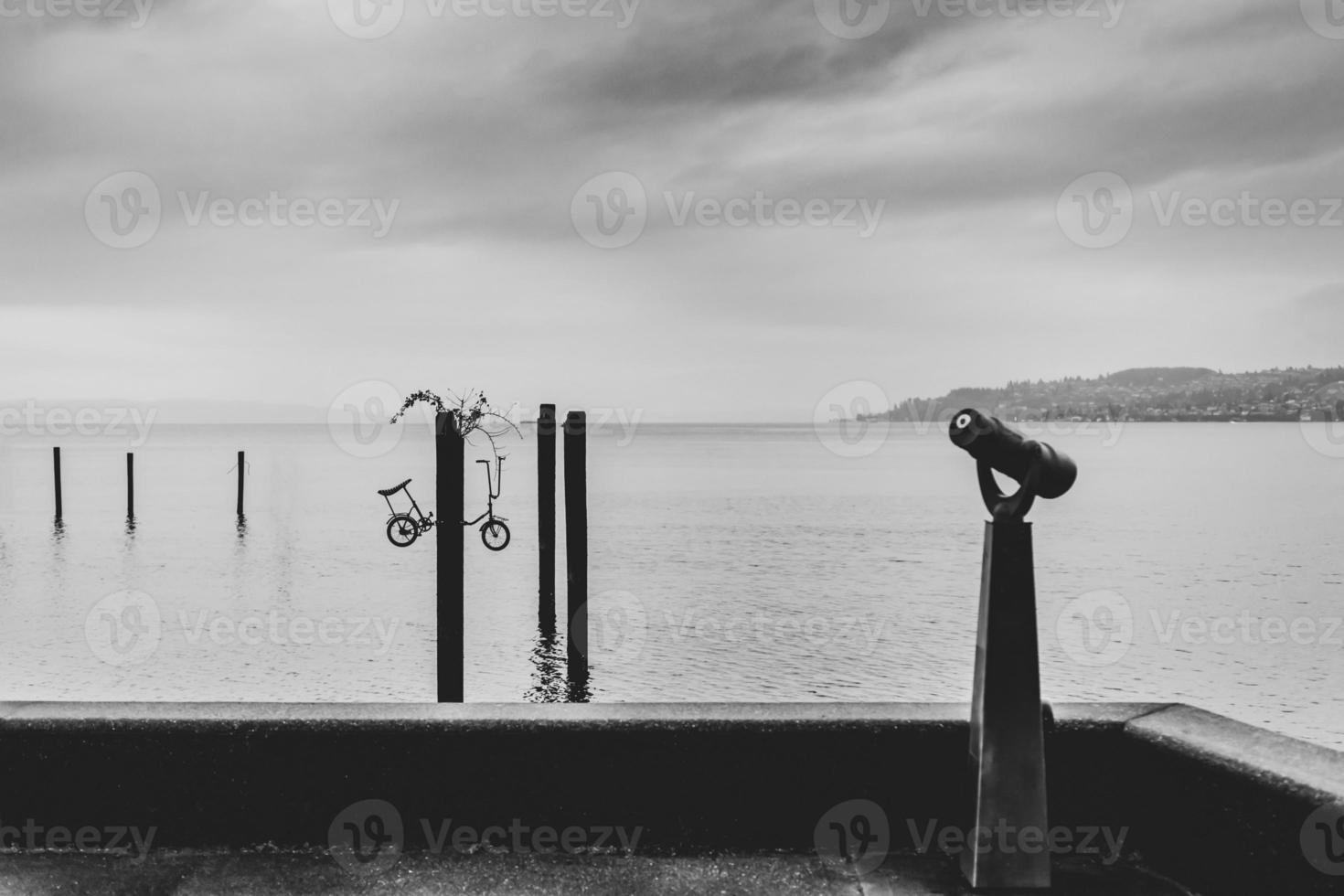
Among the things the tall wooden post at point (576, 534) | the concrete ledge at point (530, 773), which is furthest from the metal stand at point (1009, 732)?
the tall wooden post at point (576, 534)

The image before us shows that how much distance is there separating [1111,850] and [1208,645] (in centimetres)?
1598

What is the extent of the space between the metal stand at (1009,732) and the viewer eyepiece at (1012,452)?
0.13 ft

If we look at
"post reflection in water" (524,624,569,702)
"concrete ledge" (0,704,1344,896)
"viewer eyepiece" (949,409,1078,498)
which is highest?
"viewer eyepiece" (949,409,1078,498)

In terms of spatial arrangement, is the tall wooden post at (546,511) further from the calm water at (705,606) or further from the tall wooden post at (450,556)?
the tall wooden post at (450,556)

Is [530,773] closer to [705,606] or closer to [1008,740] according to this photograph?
[1008,740]

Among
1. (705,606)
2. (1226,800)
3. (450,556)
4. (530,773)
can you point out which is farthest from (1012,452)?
(705,606)

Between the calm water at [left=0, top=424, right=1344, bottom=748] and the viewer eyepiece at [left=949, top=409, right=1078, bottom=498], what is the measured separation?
1039cm

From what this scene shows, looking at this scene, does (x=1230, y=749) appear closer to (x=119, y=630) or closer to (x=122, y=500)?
(x=119, y=630)

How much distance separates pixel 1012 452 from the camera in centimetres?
290

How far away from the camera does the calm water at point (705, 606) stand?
1389cm

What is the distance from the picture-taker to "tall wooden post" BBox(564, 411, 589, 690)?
13305mm

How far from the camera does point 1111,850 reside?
312 cm

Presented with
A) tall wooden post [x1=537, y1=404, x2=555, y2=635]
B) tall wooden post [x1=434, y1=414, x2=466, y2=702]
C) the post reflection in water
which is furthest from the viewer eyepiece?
tall wooden post [x1=537, y1=404, x2=555, y2=635]

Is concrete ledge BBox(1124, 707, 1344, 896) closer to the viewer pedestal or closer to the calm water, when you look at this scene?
the viewer pedestal
